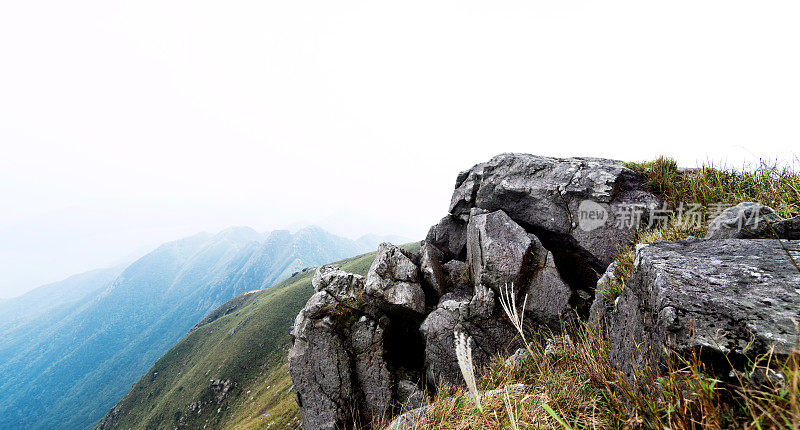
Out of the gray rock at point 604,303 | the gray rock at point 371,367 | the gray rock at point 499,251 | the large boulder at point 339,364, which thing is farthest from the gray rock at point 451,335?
the gray rock at point 604,303

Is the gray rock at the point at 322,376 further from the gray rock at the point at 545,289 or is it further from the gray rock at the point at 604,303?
the gray rock at the point at 604,303

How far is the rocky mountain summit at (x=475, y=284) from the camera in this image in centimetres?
1179

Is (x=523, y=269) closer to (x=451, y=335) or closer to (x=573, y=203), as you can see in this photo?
(x=573, y=203)

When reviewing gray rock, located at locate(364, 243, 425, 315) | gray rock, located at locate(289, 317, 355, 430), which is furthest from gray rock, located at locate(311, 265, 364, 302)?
gray rock, located at locate(289, 317, 355, 430)

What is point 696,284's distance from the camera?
3.75 m

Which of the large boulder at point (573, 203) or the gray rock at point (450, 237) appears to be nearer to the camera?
the large boulder at point (573, 203)

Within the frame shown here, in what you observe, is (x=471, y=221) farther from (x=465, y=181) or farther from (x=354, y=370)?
(x=354, y=370)

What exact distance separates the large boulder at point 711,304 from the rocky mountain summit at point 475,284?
41 cm

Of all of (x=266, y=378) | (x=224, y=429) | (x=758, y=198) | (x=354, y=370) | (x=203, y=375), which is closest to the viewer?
(x=758, y=198)

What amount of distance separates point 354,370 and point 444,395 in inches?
444

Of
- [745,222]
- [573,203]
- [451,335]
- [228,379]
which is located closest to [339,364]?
[451,335]

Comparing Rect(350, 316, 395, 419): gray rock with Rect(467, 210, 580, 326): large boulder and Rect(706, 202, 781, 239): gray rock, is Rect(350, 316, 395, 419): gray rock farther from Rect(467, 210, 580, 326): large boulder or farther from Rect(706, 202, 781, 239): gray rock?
Rect(706, 202, 781, 239): gray rock

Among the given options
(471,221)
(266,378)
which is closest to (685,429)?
(471,221)

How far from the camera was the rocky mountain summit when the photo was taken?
1179cm
